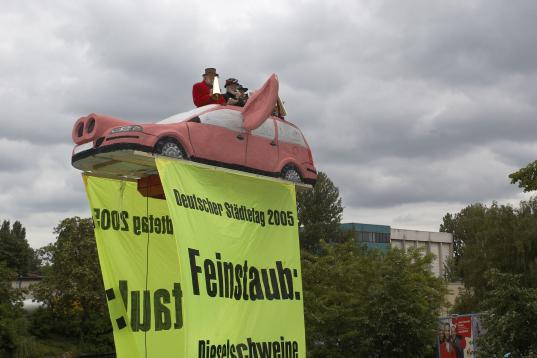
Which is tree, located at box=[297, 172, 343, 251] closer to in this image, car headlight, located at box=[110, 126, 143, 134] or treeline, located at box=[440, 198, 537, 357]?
treeline, located at box=[440, 198, 537, 357]

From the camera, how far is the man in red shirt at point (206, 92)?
1038 cm

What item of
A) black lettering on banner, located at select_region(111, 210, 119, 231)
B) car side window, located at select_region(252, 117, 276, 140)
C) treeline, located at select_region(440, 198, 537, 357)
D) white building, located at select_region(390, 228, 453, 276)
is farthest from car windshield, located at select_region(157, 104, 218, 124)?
white building, located at select_region(390, 228, 453, 276)

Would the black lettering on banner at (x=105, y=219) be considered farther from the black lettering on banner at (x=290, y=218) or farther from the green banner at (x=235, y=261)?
the black lettering on banner at (x=290, y=218)

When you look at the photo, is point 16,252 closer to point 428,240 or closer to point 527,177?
point 428,240

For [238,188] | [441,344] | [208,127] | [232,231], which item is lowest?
[441,344]

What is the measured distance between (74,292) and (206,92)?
93.6 ft

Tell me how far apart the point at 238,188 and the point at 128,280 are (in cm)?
213

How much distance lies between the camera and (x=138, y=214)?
10.5 metres

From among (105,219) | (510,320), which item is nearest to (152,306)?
(105,219)

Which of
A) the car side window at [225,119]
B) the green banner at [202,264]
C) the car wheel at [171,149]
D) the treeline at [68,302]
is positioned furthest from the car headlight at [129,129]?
the treeline at [68,302]

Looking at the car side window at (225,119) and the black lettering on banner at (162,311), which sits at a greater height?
the car side window at (225,119)

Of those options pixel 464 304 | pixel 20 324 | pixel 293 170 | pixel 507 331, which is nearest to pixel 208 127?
pixel 293 170

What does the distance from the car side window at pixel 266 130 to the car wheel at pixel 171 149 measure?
4.39 ft

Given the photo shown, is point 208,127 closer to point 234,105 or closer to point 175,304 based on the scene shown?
point 234,105
